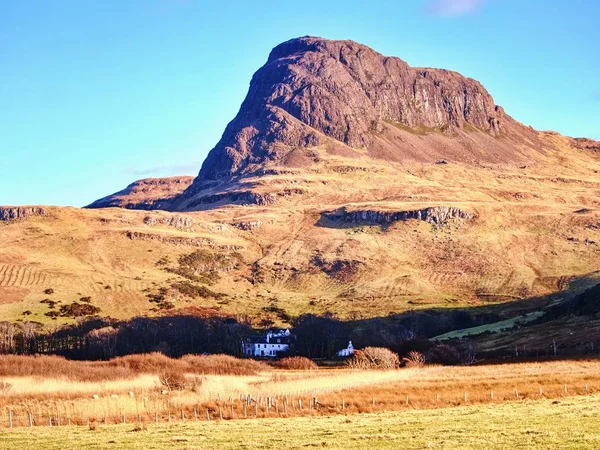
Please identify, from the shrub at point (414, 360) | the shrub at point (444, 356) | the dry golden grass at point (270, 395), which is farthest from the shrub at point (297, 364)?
the dry golden grass at point (270, 395)

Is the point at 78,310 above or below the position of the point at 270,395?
above

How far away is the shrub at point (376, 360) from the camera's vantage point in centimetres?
9819

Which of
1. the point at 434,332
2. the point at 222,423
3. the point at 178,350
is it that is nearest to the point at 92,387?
the point at 222,423

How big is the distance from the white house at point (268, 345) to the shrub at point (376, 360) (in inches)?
1693

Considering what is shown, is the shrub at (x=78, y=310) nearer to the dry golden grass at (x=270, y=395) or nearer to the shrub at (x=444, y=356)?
the shrub at (x=444, y=356)

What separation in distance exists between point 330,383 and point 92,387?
73.9 feet

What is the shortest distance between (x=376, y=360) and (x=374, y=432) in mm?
67132

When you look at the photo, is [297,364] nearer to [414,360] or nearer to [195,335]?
[414,360]

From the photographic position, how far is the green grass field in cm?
2977

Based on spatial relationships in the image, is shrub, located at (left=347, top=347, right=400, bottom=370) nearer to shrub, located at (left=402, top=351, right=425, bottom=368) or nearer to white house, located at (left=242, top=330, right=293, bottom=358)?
shrub, located at (left=402, top=351, right=425, bottom=368)

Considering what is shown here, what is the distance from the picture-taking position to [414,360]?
103m

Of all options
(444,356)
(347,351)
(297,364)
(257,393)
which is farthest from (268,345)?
(257,393)

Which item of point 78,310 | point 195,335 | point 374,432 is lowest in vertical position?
point 195,335

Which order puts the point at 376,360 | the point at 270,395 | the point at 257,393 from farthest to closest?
1. the point at 376,360
2. the point at 257,393
3. the point at 270,395
